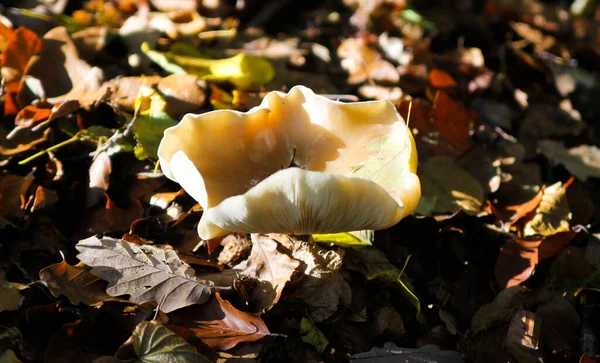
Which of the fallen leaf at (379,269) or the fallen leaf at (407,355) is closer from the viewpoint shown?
the fallen leaf at (407,355)

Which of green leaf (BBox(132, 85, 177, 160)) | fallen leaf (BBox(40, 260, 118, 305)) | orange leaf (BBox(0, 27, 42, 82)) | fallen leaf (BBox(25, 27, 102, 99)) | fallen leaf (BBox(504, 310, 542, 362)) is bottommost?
fallen leaf (BBox(504, 310, 542, 362))

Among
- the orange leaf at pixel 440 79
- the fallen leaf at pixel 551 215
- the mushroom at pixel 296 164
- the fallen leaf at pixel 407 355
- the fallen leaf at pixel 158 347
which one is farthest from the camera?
the orange leaf at pixel 440 79

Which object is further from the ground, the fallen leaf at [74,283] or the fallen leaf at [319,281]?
the fallen leaf at [74,283]

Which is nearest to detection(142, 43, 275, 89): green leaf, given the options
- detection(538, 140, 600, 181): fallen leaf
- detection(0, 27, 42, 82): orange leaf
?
detection(0, 27, 42, 82): orange leaf

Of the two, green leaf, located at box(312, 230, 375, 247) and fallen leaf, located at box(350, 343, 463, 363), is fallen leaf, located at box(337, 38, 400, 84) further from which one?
fallen leaf, located at box(350, 343, 463, 363)

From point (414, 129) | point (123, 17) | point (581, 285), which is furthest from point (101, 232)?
point (581, 285)

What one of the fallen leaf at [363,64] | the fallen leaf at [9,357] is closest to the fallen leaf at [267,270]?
the fallen leaf at [9,357]

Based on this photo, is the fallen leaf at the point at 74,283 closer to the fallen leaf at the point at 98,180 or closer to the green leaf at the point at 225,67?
the fallen leaf at the point at 98,180
